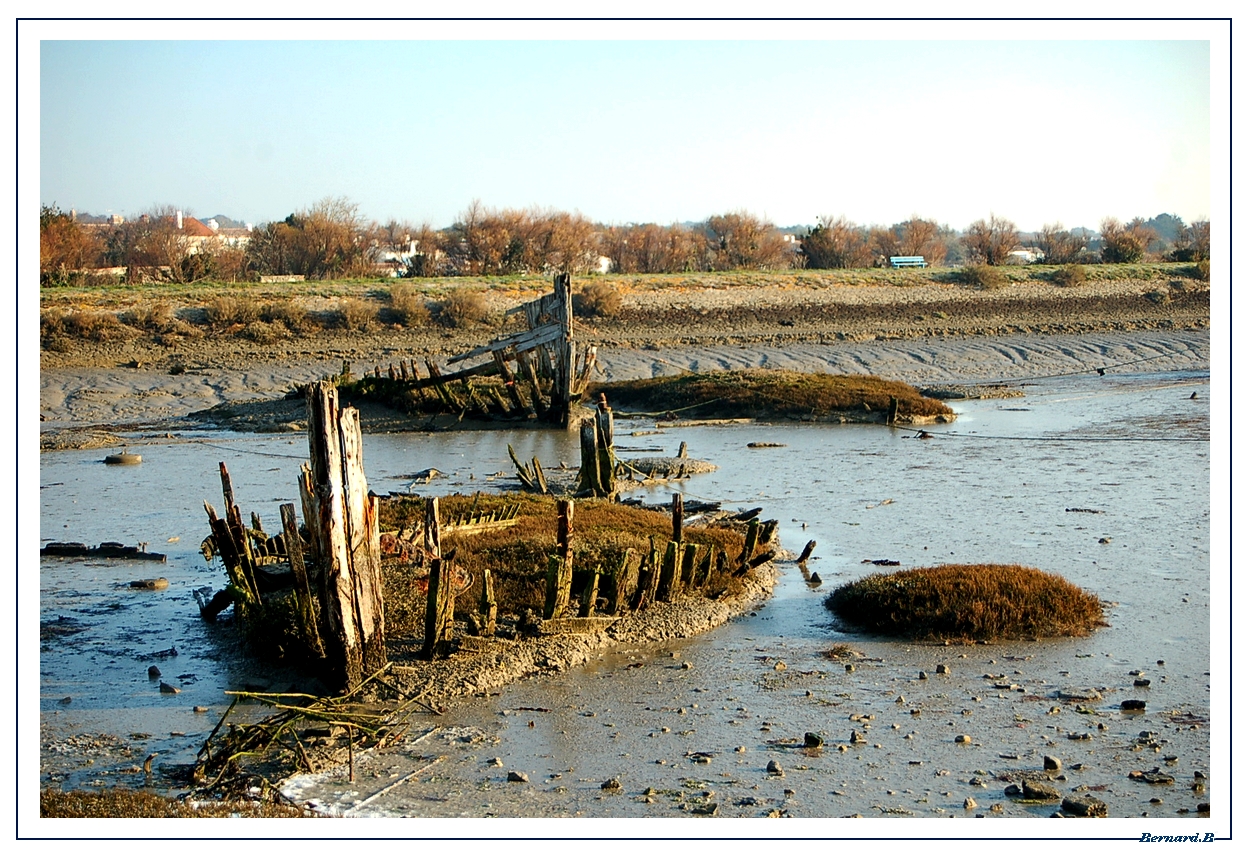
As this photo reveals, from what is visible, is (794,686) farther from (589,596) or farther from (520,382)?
(520,382)

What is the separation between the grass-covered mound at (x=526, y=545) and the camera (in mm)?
10266

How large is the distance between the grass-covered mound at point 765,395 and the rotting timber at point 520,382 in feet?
6.80

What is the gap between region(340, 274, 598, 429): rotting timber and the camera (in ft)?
78.4

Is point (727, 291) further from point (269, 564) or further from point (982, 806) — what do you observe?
point (982, 806)

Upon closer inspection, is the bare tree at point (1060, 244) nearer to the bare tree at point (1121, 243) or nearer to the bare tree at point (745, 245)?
the bare tree at point (1121, 243)

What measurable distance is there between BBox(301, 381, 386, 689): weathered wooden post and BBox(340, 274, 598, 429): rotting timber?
1481 centimetres

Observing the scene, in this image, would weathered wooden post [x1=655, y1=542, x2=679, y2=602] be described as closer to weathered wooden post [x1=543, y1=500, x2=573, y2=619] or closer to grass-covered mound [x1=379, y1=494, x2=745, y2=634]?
grass-covered mound [x1=379, y1=494, x2=745, y2=634]

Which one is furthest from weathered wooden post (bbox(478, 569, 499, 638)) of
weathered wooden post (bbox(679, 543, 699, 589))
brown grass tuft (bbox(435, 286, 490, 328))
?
brown grass tuft (bbox(435, 286, 490, 328))

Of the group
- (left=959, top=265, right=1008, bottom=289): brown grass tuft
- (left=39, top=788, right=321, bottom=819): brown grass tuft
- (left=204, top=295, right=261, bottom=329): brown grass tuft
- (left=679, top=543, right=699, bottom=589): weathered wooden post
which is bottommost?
(left=39, top=788, right=321, bottom=819): brown grass tuft

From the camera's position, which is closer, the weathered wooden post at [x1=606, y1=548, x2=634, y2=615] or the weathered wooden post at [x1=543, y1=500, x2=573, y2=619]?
the weathered wooden post at [x1=543, y1=500, x2=573, y2=619]

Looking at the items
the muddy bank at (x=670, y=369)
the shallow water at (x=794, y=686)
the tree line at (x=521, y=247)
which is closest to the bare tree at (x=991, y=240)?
the tree line at (x=521, y=247)

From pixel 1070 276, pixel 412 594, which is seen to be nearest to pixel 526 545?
pixel 412 594

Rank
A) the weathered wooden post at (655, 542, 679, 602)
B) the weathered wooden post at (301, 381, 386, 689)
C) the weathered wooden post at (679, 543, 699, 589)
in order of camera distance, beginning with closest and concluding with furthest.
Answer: the weathered wooden post at (301, 381, 386, 689) → the weathered wooden post at (655, 542, 679, 602) → the weathered wooden post at (679, 543, 699, 589)
